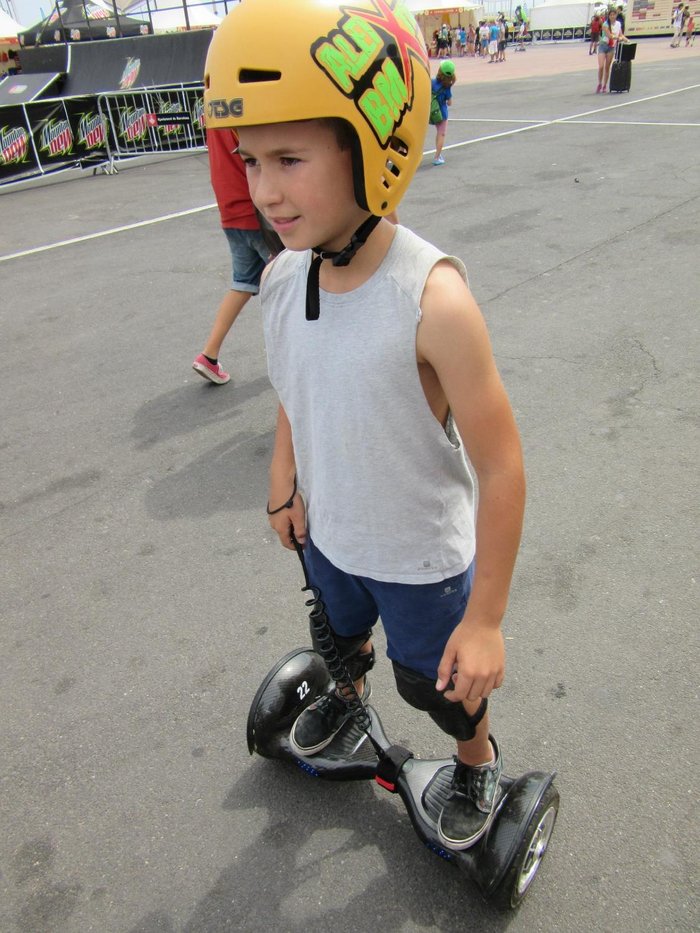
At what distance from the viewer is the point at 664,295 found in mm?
5605

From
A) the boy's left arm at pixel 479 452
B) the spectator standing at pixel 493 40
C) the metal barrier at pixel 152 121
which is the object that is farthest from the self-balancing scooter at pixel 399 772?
the spectator standing at pixel 493 40

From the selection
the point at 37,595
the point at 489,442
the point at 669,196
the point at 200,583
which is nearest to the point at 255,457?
the point at 200,583

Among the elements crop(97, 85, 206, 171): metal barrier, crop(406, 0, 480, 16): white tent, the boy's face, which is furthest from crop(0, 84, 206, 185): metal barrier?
crop(406, 0, 480, 16): white tent

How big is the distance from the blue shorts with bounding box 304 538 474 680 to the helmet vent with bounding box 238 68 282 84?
3.50 feet

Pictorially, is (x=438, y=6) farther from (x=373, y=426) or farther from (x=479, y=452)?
(x=479, y=452)

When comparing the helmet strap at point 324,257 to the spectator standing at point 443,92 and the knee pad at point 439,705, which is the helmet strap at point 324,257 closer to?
the knee pad at point 439,705

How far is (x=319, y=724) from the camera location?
2.33m

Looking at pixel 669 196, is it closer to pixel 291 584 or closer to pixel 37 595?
pixel 291 584

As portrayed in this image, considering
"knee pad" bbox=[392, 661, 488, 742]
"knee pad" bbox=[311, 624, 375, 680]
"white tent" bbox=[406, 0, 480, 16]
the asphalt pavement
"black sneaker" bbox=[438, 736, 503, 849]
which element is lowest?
the asphalt pavement

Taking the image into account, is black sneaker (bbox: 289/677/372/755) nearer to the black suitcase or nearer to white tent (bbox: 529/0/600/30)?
the black suitcase

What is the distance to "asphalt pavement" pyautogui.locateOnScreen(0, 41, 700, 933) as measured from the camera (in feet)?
6.67

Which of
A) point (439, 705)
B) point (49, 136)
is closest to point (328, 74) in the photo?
point (439, 705)

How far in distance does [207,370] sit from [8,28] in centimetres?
2843

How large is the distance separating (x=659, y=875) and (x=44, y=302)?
6368 mm
